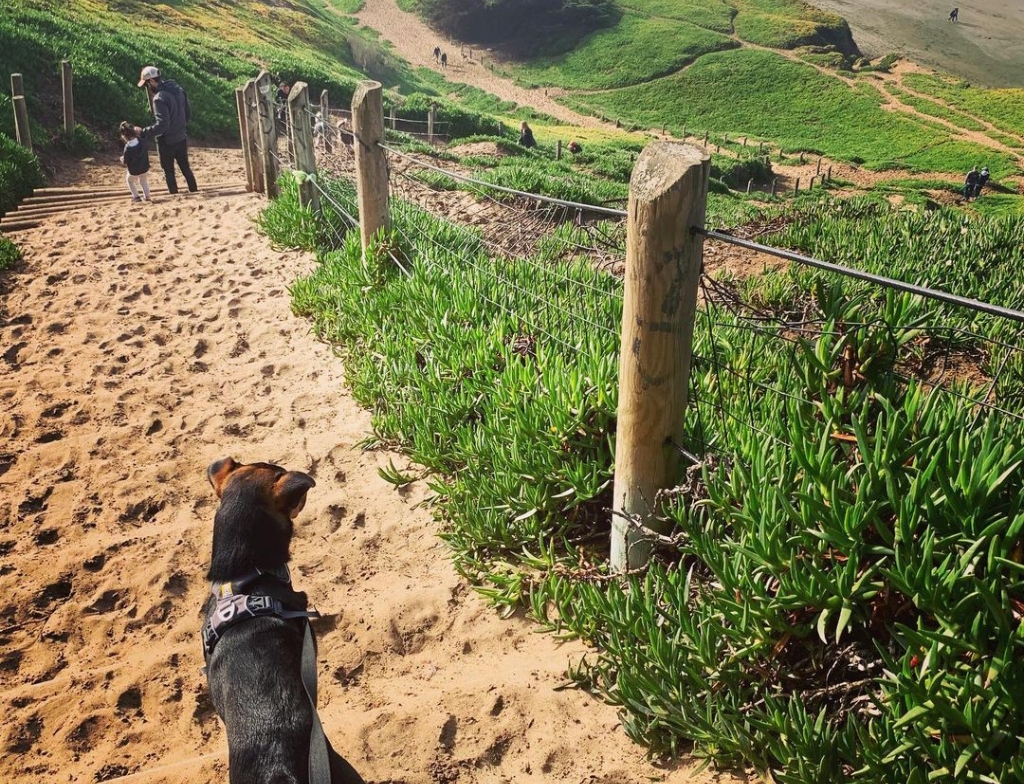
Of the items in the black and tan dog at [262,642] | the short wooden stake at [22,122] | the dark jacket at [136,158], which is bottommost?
the black and tan dog at [262,642]

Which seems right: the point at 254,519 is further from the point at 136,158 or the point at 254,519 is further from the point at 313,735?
the point at 136,158

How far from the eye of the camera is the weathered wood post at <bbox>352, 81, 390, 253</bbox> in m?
4.97

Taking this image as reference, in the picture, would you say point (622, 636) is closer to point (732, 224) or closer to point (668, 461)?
point (668, 461)

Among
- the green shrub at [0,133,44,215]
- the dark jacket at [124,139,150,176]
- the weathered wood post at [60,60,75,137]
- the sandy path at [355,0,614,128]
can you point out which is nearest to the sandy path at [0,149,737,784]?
the green shrub at [0,133,44,215]

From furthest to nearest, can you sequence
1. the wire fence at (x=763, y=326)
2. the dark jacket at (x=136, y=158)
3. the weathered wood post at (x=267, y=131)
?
the dark jacket at (x=136, y=158), the weathered wood post at (x=267, y=131), the wire fence at (x=763, y=326)

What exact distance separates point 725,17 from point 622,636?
7816 centimetres

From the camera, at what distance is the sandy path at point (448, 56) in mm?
50878

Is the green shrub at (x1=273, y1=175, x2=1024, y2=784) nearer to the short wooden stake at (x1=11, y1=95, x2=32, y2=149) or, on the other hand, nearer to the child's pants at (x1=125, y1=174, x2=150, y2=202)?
the child's pants at (x1=125, y1=174, x2=150, y2=202)

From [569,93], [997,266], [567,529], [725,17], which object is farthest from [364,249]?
[725,17]

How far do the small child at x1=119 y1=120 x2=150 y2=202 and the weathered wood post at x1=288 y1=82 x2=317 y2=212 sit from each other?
3.17 meters

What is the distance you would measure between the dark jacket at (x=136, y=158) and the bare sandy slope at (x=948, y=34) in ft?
246

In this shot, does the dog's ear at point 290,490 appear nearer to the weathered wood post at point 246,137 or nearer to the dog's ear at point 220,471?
the dog's ear at point 220,471

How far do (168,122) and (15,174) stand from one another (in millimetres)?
1977

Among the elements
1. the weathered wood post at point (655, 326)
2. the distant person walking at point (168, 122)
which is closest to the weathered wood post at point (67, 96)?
the distant person walking at point (168, 122)
